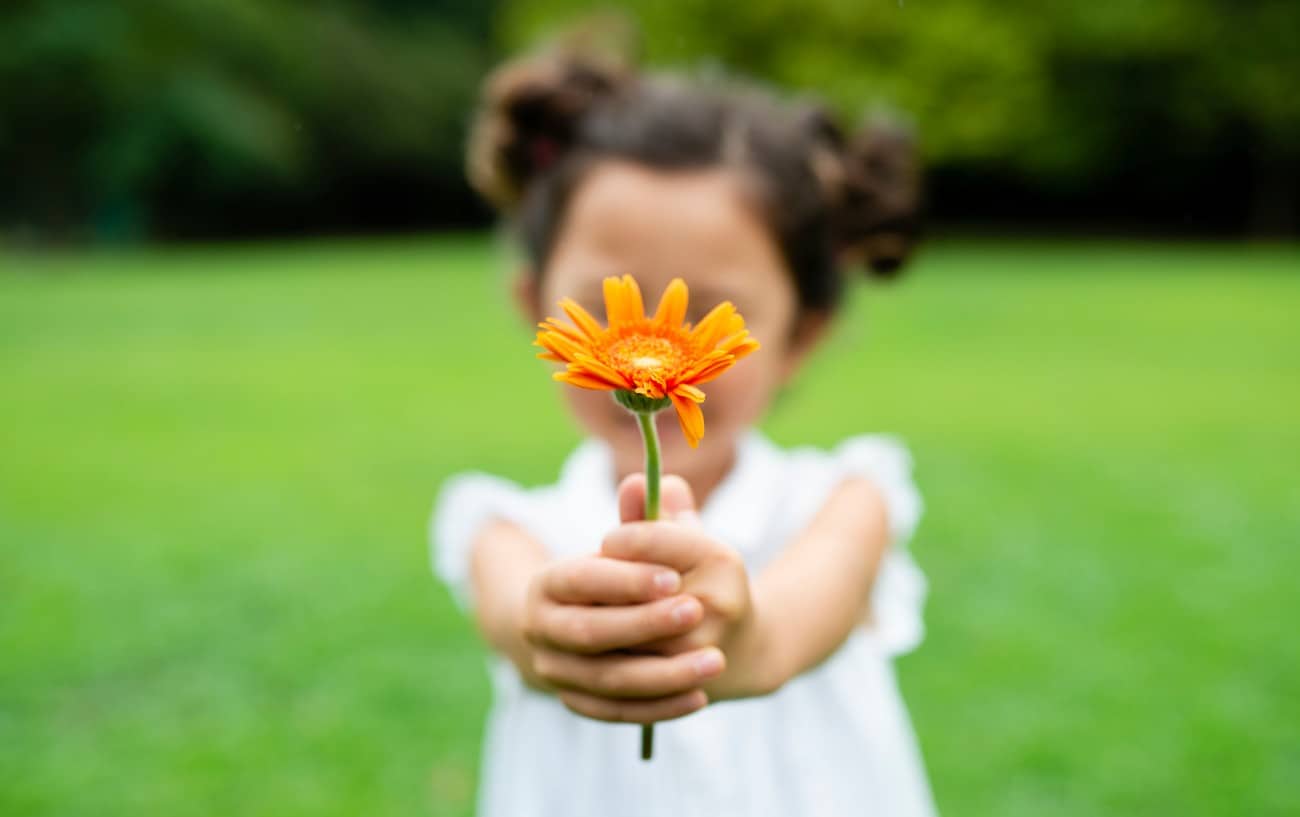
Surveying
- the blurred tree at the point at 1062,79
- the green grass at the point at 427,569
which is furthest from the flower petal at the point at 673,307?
the blurred tree at the point at 1062,79

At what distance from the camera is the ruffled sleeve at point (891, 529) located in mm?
1761

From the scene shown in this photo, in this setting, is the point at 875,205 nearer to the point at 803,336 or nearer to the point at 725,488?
the point at 803,336

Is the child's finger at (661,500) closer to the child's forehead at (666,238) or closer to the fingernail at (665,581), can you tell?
the fingernail at (665,581)

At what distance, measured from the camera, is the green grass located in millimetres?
3002

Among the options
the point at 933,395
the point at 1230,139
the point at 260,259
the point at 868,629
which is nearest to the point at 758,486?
the point at 868,629

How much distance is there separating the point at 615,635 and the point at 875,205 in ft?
4.07

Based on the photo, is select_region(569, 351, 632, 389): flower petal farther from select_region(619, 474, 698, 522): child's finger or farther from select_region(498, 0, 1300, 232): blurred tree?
select_region(498, 0, 1300, 232): blurred tree

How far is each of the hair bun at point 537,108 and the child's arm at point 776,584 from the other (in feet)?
2.53

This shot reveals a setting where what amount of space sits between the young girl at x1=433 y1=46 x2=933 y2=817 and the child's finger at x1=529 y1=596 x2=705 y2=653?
82 mm

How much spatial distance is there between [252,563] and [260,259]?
19.8 meters

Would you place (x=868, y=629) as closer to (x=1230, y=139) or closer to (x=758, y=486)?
(x=758, y=486)

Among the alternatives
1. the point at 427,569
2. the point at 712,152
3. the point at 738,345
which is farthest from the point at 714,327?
the point at 427,569

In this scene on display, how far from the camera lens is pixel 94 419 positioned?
769 centimetres

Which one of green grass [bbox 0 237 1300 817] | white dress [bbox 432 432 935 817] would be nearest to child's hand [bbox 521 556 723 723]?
white dress [bbox 432 432 935 817]
